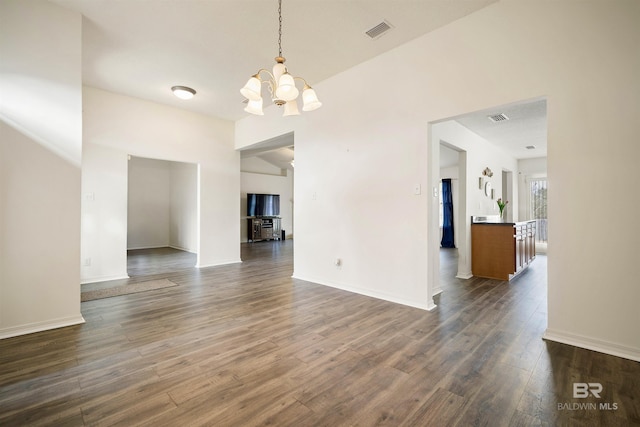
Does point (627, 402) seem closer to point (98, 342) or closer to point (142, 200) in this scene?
point (98, 342)

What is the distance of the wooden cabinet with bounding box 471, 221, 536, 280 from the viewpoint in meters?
4.41

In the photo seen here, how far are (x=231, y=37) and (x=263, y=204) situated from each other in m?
7.71

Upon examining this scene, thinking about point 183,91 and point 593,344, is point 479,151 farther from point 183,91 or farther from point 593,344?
point 183,91

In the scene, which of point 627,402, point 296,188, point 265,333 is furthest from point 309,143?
point 627,402

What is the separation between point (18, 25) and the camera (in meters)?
2.56

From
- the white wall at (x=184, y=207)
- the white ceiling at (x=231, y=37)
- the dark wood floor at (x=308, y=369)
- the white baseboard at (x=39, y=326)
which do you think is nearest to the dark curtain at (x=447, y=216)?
the white ceiling at (x=231, y=37)

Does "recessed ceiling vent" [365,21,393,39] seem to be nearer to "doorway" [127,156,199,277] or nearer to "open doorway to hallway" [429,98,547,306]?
"open doorway to hallway" [429,98,547,306]

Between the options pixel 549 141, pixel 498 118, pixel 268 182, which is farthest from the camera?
pixel 268 182

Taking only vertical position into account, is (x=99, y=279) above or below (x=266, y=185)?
below

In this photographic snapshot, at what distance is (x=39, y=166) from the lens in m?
2.63

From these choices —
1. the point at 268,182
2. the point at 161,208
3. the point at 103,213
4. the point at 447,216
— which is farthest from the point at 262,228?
the point at 447,216

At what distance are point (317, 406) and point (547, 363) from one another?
5.65ft

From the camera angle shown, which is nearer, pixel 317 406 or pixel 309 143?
pixel 317 406

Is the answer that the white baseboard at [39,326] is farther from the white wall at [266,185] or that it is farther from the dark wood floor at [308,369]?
the white wall at [266,185]
